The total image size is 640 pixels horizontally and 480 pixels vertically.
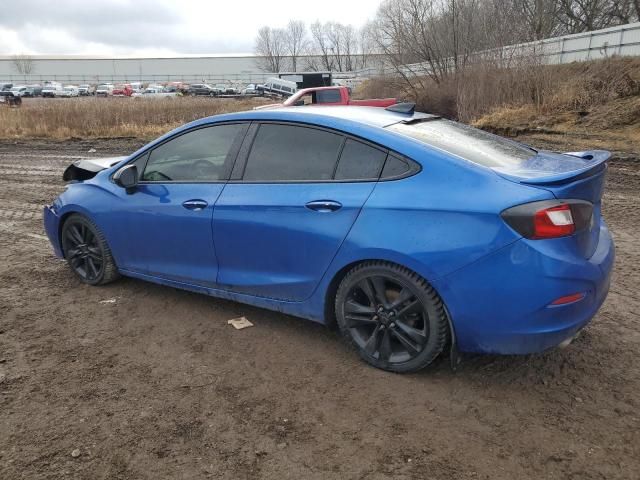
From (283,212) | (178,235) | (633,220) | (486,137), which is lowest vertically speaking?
(633,220)

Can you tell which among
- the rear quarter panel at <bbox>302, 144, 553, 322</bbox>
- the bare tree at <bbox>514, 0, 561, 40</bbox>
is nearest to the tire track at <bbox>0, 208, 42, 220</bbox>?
the rear quarter panel at <bbox>302, 144, 553, 322</bbox>

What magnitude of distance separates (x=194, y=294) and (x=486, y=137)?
2.68 meters

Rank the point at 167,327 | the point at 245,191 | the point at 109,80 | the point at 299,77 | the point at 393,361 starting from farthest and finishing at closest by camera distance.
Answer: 1. the point at 109,80
2. the point at 299,77
3. the point at 167,327
4. the point at 245,191
5. the point at 393,361

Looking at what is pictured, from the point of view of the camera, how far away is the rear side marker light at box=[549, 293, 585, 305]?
2662 mm

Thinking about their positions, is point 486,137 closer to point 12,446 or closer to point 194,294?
point 194,294

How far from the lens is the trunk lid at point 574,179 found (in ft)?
8.92

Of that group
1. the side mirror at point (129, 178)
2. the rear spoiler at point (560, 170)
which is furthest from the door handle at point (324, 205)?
the side mirror at point (129, 178)

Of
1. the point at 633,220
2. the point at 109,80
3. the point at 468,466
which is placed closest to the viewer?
the point at 468,466

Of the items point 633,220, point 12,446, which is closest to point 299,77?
point 633,220

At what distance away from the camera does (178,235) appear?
155 inches

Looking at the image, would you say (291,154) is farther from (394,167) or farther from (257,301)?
(257,301)

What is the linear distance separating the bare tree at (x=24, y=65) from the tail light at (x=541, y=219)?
13158cm

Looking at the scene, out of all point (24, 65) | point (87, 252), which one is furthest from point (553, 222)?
point (24, 65)

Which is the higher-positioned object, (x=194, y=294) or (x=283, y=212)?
(x=283, y=212)
